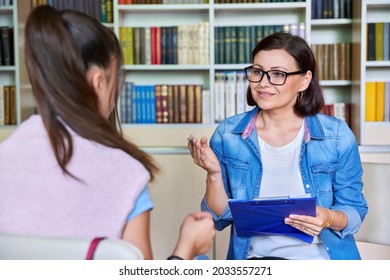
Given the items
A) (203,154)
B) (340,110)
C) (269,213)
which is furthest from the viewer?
(340,110)

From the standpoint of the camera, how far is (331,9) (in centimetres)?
253

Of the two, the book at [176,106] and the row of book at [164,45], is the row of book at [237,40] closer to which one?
the row of book at [164,45]

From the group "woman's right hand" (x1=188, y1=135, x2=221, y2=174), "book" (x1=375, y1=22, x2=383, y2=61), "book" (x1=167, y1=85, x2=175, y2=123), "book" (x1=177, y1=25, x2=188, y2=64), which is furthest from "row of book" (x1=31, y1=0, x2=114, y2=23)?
"woman's right hand" (x1=188, y1=135, x2=221, y2=174)

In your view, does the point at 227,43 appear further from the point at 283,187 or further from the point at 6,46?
the point at 283,187

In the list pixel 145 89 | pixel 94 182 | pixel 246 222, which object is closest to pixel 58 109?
pixel 94 182

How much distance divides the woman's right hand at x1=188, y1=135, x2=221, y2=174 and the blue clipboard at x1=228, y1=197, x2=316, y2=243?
0.46 ft

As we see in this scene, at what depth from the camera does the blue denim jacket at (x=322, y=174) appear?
1138 mm

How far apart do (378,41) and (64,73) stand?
2102 mm

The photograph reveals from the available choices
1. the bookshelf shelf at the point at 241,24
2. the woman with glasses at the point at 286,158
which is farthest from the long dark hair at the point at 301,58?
the bookshelf shelf at the point at 241,24

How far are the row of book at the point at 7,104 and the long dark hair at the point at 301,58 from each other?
1.58 meters

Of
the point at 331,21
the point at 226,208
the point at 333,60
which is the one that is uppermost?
the point at 331,21

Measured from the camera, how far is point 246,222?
3.37ft

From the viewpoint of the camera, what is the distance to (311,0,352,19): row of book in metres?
2.52

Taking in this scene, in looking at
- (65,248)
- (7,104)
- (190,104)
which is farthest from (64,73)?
(7,104)
